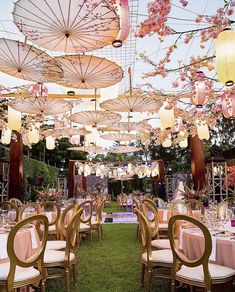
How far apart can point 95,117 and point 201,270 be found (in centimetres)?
473

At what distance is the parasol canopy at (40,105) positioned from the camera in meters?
6.00

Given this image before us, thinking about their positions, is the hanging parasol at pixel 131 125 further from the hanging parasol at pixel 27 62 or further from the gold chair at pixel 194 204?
the hanging parasol at pixel 27 62

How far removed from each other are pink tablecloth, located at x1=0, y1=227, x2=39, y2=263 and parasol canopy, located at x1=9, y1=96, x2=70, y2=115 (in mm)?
2887

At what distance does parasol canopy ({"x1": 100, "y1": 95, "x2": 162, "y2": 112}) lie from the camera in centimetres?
602

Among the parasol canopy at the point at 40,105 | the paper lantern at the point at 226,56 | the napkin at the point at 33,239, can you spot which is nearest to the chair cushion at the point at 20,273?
the napkin at the point at 33,239

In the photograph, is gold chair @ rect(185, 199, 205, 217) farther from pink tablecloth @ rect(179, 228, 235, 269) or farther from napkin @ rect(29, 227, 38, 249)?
napkin @ rect(29, 227, 38, 249)

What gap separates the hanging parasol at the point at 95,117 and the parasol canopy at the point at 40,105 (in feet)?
1.97

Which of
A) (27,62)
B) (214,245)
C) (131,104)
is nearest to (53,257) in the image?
(214,245)

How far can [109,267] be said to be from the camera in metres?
5.08

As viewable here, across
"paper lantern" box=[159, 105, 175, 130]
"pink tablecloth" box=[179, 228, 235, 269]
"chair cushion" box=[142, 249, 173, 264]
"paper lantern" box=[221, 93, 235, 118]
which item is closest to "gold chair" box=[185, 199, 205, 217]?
"paper lantern" box=[159, 105, 175, 130]

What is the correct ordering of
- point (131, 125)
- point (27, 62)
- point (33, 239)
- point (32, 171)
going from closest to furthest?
point (33, 239) → point (27, 62) → point (131, 125) → point (32, 171)


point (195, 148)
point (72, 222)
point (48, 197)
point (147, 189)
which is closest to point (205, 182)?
point (195, 148)

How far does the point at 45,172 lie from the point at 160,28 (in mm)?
15343

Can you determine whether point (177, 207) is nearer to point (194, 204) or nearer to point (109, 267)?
point (194, 204)
